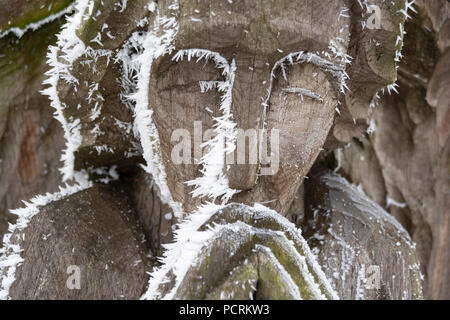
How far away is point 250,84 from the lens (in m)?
0.91

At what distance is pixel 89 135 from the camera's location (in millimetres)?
1162

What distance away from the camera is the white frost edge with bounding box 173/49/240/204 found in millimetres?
910

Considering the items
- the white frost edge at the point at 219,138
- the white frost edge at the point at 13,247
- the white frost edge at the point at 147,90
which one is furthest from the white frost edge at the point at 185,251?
the white frost edge at the point at 13,247

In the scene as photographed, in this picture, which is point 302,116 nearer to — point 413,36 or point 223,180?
point 223,180

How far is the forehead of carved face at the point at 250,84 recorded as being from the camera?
2.89ft

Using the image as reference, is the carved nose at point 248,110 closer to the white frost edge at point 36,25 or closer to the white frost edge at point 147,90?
the white frost edge at point 147,90

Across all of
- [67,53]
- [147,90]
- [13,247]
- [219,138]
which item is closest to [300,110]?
[219,138]

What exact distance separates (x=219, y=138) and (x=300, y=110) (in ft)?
0.54

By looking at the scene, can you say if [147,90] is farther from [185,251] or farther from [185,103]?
[185,251]

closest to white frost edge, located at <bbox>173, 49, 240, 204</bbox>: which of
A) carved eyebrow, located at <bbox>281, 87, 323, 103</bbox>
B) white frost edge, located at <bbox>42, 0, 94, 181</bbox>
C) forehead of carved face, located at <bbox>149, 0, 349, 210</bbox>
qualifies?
forehead of carved face, located at <bbox>149, 0, 349, 210</bbox>

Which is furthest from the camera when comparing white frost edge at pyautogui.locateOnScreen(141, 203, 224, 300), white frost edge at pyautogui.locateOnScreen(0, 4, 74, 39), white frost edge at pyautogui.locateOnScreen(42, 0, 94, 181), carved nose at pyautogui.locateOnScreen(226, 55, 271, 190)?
white frost edge at pyautogui.locateOnScreen(0, 4, 74, 39)

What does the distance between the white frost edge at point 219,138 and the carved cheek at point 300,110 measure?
83mm

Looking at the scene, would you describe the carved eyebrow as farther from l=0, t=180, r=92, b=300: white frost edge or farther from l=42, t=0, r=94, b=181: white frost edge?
l=0, t=180, r=92, b=300: white frost edge

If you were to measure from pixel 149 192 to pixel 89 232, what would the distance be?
19 centimetres
